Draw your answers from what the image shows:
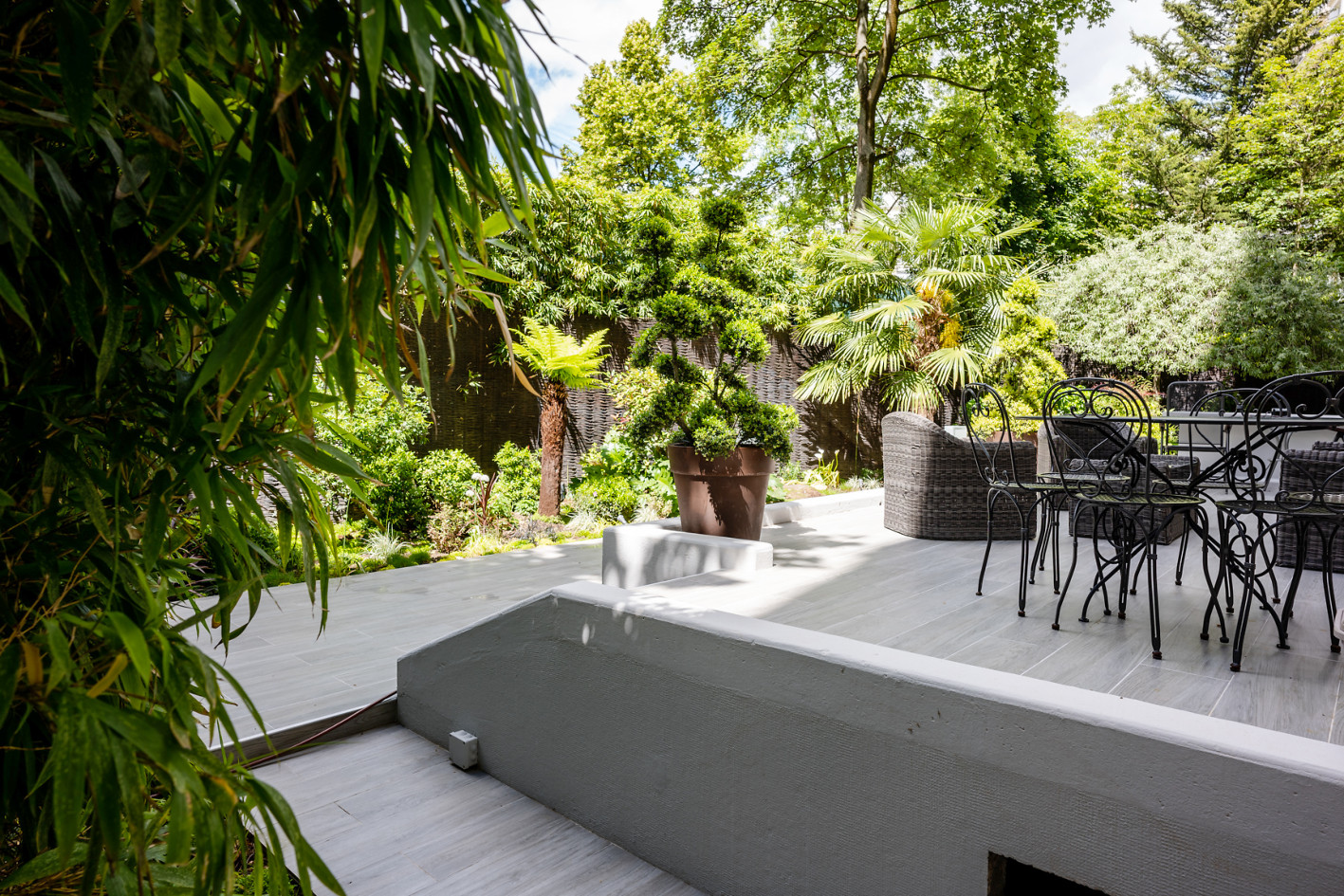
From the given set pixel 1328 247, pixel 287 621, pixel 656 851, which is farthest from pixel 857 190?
pixel 1328 247

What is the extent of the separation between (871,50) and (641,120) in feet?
27.2

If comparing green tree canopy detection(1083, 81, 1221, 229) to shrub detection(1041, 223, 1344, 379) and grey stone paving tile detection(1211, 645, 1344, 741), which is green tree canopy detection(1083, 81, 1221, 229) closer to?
shrub detection(1041, 223, 1344, 379)

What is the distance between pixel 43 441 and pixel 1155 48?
2296cm

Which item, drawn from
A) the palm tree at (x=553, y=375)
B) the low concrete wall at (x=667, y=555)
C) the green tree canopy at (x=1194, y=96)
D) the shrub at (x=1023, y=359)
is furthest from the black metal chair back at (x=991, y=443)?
the green tree canopy at (x=1194, y=96)

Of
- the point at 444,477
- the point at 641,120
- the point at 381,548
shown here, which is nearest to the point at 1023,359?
the point at 444,477

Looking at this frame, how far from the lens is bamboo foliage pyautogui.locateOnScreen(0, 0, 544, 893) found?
0.72 metres

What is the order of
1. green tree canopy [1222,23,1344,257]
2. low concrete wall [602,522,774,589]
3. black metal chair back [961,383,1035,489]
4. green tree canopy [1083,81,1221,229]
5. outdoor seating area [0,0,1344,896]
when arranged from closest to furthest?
outdoor seating area [0,0,1344,896]
black metal chair back [961,383,1035,489]
low concrete wall [602,522,774,589]
green tree canopy [1222,23,1344,257]
green tree canopy [1083,81,1221,229]

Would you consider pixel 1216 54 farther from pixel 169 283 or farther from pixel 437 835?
pixel 169 283

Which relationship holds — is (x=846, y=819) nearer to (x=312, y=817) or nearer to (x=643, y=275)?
(x=312, y=817)

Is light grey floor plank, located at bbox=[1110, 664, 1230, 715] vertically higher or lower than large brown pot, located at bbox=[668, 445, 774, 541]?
lower

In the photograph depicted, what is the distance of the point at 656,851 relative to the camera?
91.1 inches

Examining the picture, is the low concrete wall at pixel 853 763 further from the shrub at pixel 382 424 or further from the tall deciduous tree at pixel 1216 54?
the tall deciduous tree at pixel 1216 54

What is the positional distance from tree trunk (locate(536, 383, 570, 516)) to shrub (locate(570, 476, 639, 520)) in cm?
23

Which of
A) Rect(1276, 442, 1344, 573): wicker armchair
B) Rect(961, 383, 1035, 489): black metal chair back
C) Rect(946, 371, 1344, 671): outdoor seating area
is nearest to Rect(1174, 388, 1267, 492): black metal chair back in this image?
Rect(946, 371, 1344, 671): outdoor seating area
